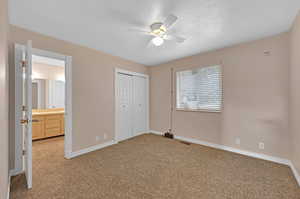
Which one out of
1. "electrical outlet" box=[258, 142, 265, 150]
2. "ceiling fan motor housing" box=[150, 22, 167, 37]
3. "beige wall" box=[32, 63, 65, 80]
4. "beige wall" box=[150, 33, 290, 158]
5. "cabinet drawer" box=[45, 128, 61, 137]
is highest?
"ceiling fan motor housing" box=[150, 22, 167, 37]

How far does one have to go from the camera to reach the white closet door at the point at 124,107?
3.71 m

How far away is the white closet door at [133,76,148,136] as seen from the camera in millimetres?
4199

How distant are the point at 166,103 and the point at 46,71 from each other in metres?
4.31

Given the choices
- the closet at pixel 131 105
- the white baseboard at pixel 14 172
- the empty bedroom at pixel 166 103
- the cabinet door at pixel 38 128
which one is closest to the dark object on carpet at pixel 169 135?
the empty bedroom at pixel 166 103

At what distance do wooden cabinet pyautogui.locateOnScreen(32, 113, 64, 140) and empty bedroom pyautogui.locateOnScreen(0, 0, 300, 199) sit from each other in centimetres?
3

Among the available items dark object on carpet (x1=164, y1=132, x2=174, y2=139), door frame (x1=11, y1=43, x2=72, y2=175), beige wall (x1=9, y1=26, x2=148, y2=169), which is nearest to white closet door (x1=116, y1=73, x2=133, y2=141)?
beige wall (x1=9, y1=26, x2=148, y2=169)

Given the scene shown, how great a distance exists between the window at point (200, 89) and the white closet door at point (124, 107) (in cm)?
151

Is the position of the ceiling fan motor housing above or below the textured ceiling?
below

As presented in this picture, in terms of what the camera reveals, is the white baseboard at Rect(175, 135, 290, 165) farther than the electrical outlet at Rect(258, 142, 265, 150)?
No

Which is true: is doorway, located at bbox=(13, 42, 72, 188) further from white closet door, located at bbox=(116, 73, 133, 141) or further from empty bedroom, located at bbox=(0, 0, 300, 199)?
white closet door, located at bbox=(116, 73, 133, 141)

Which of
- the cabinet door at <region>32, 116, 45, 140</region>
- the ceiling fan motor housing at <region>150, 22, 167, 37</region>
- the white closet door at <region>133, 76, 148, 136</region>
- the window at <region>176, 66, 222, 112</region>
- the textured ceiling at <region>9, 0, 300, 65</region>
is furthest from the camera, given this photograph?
the white closet door at <region>133, 76, 148, 136</region>

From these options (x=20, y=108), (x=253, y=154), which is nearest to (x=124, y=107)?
(x=20, y=108)

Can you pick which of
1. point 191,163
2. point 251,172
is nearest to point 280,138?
point 251,172

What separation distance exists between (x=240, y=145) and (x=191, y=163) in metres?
1.27
